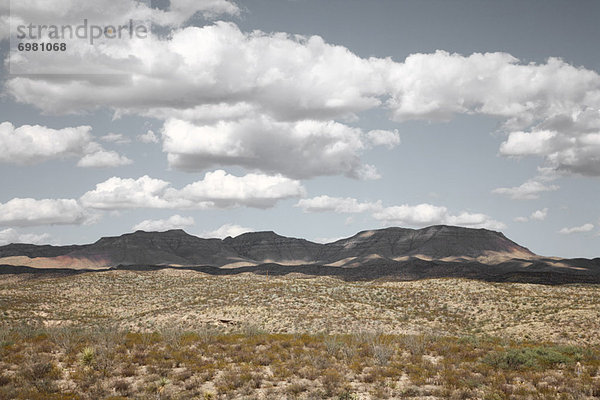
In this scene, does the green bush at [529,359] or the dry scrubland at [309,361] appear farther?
the green bush at [529,359]

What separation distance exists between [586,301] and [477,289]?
11.9m

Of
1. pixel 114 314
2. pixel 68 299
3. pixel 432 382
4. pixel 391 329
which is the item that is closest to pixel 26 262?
pixel 68 299

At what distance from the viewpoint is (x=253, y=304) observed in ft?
142

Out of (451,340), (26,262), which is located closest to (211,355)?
(451,340)

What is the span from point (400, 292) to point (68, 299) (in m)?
46.4

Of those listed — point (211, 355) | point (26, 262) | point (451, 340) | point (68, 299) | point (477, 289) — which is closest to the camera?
point (211, 355)

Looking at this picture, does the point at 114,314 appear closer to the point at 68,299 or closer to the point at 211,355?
the point at 68,299

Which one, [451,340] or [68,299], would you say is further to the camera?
[68,299]

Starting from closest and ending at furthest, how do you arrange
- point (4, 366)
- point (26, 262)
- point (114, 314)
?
point (4, 366) → point (114, 314) → point (26, 262)

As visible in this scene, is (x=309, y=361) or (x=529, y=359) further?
(x=309, y=361)

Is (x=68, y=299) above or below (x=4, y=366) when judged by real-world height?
below

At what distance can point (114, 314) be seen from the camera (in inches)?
1930

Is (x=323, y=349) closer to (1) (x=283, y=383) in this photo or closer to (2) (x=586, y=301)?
(1) (x=283, y=383)

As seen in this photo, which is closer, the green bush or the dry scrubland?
the dry scrubland
